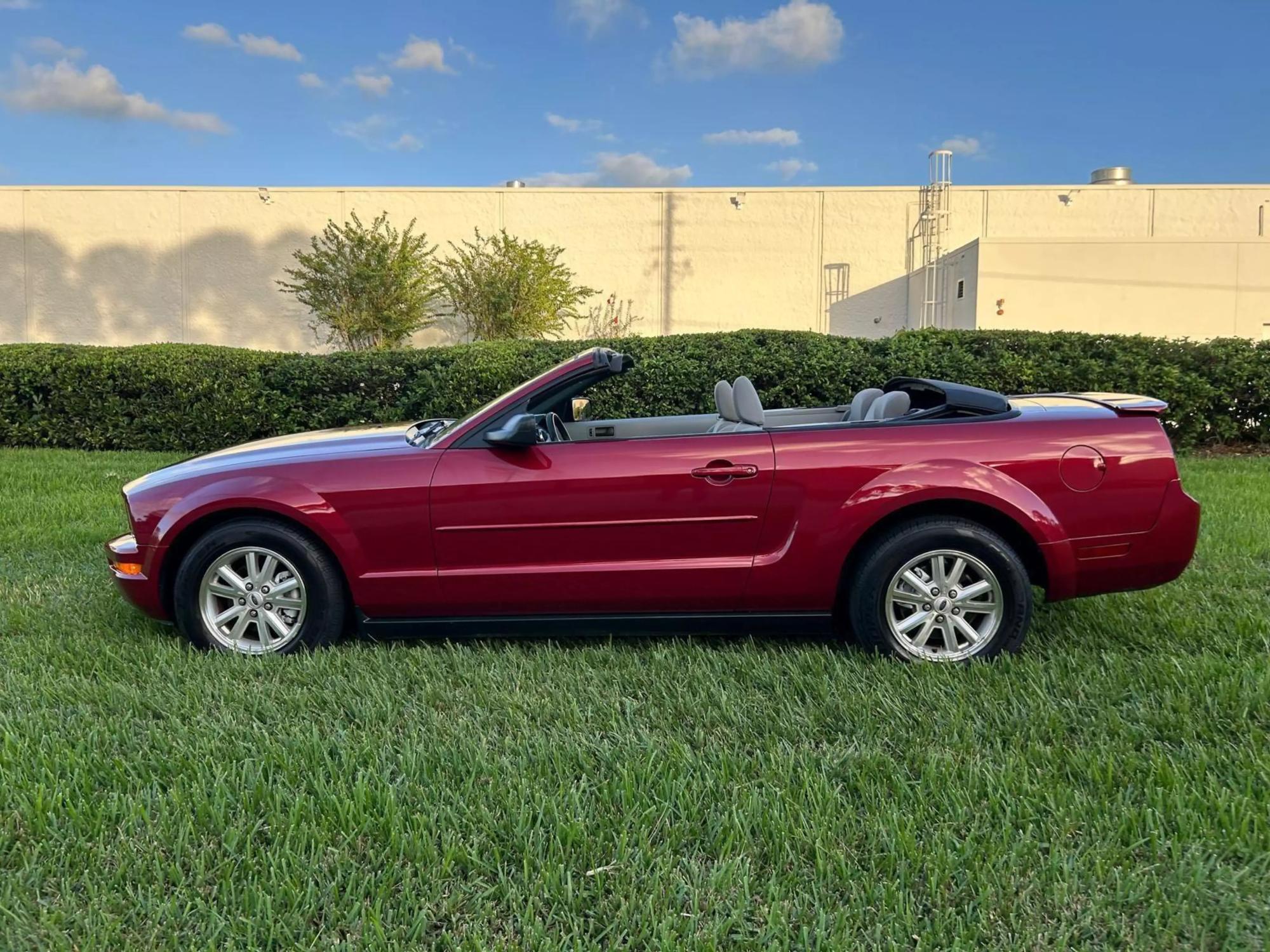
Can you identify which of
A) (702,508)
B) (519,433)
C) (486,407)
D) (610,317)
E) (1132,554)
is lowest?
(1132,554)

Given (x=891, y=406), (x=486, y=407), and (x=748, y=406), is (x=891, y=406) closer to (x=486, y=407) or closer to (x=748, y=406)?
(x=748, y=406)

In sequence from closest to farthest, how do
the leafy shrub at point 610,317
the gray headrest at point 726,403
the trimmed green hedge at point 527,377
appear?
the gray headrest at point 726,403, the trimmed green hedge at point 527,377, the leafy shrub at point 610,317

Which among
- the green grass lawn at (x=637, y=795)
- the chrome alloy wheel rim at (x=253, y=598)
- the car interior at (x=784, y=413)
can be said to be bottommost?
the green grass lawn at (x=637, y=795)

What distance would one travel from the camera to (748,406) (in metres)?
3.75

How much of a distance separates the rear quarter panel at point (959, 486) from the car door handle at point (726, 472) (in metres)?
0.12

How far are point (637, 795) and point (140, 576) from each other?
253cm

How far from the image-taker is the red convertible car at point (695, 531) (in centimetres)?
338

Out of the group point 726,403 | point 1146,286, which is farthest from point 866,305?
point 726,403

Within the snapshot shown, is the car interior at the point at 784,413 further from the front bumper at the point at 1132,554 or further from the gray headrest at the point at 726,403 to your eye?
the front bumper at the point at 1132,554

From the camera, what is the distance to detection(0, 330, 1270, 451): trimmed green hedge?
884 centimetres

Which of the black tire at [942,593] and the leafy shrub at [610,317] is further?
the leafy shrub at [610,317]

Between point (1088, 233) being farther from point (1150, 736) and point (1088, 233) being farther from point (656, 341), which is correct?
point (1150, 736)

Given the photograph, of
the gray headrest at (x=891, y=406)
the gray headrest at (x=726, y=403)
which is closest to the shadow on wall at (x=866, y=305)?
the gray headrest at (x=726, y=403)

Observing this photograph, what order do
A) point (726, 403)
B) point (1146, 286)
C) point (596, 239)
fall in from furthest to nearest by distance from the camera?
point (596, 239) → point (1146, 286) → point (726, 403)
